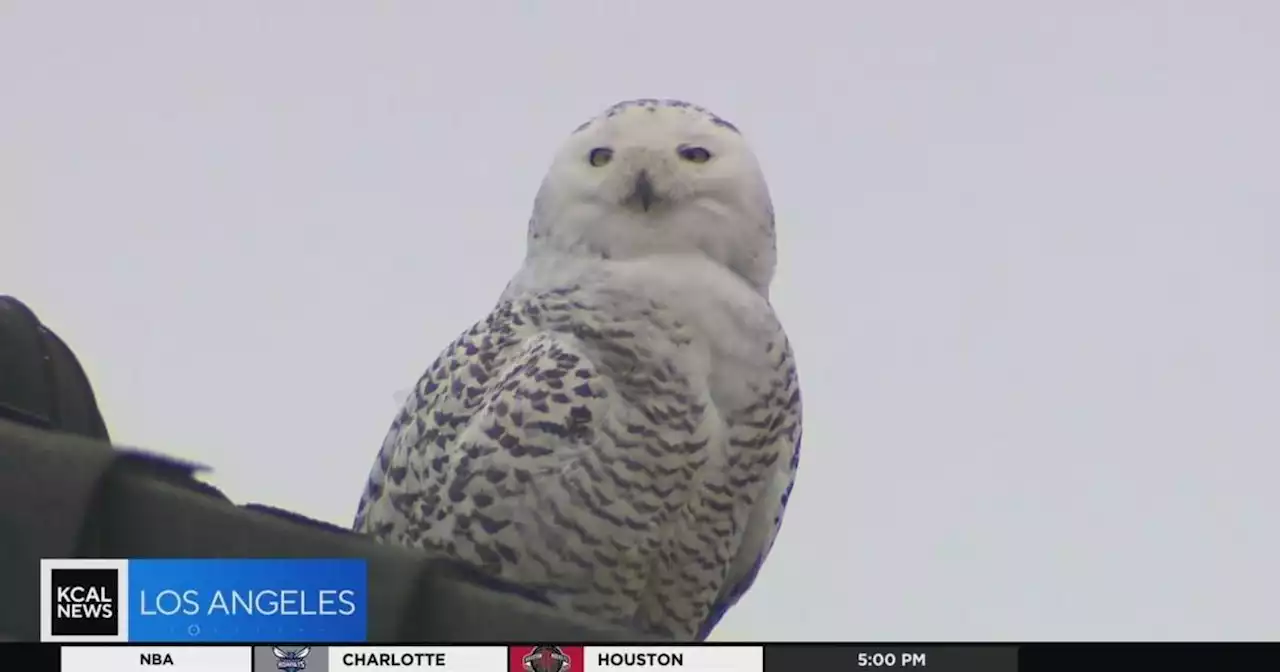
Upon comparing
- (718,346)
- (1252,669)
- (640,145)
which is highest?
(640,145)

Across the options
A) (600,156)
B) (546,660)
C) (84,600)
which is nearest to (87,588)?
(84,600)

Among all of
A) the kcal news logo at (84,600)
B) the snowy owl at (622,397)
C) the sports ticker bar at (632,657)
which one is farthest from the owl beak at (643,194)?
the kcal news logo at (84,600)

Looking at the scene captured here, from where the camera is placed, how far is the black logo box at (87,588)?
35.4 inches

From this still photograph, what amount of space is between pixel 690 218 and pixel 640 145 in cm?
6

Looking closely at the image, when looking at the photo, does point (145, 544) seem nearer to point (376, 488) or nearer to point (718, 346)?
point (376, 488)

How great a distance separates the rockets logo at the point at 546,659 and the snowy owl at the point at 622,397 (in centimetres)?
4

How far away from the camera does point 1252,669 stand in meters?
1.01

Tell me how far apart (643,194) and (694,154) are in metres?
0.04

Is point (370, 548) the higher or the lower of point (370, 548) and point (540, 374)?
the lower

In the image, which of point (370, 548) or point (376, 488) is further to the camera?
point (376, 488)

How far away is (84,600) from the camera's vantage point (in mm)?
920

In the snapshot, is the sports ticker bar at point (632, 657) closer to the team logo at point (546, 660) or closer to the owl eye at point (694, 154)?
the team logo at point (546, 660)

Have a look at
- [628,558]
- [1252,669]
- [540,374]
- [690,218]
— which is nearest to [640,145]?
[690,218]

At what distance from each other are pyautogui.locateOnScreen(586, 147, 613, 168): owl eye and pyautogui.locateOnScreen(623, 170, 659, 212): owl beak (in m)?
0.03
